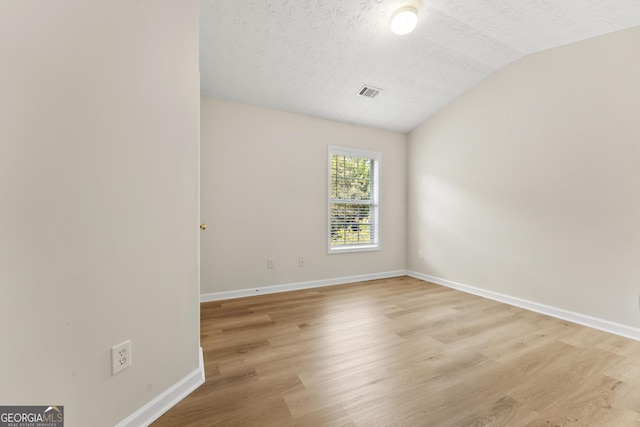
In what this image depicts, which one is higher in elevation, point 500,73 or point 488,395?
point 500,73

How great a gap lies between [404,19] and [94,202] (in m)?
2.57

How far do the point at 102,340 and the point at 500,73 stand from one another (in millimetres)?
4326

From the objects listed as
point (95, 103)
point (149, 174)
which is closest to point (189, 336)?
point (149, 174)

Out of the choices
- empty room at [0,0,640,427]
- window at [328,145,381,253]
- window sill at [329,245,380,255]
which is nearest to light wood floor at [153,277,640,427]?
empty room at [0,0,640,427]

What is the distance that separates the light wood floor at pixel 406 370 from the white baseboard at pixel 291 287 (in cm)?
28

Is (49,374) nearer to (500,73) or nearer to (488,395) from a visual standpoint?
(488,395)

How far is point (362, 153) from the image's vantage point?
13.2ft

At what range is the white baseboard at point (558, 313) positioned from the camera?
2.23 m

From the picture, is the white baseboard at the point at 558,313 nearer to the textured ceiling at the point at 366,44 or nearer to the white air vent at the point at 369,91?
the textured ceiling at the point at 366,44

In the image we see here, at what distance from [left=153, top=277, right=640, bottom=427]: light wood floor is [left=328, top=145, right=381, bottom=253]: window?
1.32 meters

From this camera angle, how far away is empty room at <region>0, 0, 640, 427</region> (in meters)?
0.98

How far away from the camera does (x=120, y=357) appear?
1165 millimetres

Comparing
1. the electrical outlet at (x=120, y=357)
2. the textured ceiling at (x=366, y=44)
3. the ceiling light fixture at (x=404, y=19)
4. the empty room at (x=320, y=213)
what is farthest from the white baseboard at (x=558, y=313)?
the electrical outlet at (x=120, y=357)

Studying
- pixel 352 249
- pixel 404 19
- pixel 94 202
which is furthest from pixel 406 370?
pixel 404 19
